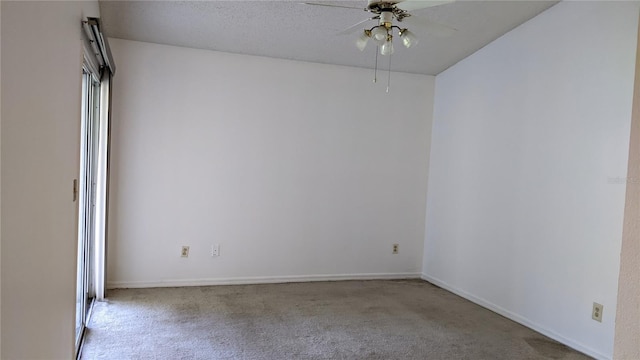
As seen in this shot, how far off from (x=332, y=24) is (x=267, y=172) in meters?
1.57

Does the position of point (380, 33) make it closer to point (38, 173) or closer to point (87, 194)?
point (38, 173)

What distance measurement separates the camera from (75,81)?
6.14 feet

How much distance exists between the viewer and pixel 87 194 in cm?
275

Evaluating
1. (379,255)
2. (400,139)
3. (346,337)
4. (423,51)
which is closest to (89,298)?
(346,337)

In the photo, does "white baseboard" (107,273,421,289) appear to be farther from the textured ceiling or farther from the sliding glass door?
the textured ceiling

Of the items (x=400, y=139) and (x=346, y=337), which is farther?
(x=400, y=139)

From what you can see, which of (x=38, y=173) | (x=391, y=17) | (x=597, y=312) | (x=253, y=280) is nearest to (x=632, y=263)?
(x=38, y=173)

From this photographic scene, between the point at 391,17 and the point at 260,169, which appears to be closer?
the point at 391,17

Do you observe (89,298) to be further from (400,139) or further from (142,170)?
(400,139)

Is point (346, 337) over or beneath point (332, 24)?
beneath

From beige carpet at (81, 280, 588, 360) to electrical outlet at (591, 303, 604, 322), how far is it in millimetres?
289

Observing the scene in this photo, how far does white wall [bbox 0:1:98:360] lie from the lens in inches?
39.5

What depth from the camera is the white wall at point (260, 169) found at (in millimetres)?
3732

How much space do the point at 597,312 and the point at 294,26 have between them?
9.86ft
